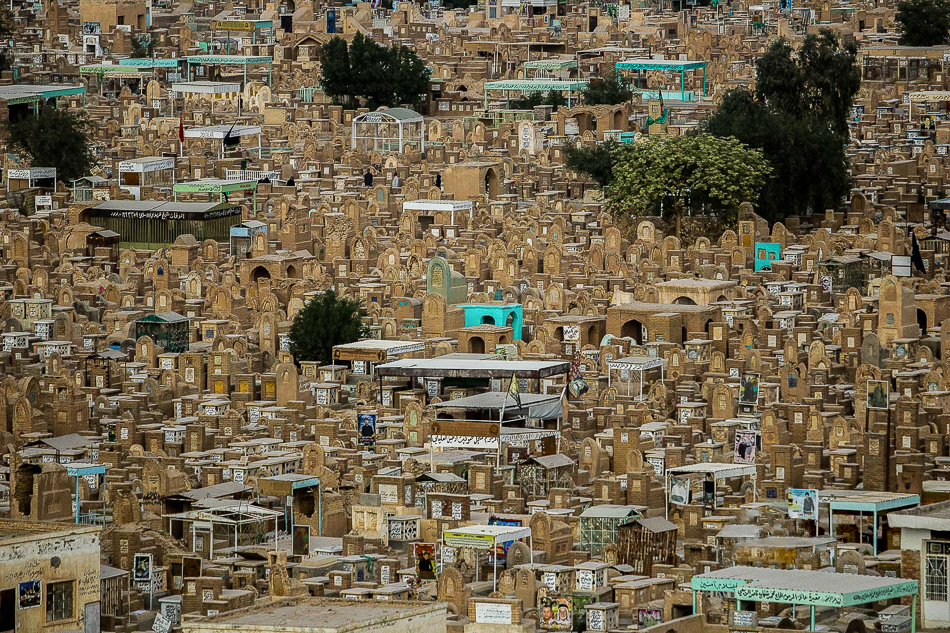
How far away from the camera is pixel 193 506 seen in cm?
4072

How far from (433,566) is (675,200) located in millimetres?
28186

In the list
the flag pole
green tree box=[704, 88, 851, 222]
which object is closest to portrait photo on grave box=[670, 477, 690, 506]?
the flag pole

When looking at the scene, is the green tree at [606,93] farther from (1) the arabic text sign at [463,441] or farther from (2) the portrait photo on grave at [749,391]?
(1) the arabic text sign at [463,441]

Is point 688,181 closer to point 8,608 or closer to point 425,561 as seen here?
point 425,561

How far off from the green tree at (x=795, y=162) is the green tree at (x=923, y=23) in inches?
919

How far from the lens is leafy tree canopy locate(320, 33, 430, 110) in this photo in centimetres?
8625

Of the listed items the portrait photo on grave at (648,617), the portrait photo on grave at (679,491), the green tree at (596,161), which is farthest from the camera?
the green tree at (596,161)

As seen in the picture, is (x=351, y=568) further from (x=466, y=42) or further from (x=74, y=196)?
(x=466, y=42)

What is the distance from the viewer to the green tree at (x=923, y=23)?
92.2 meters

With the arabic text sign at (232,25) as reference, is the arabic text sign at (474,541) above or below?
below

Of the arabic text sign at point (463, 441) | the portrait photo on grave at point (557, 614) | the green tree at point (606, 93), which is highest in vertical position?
the green tree at point (606, 93)

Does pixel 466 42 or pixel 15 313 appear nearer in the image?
pixel 15 313

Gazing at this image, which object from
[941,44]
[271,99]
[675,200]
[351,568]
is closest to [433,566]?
[351,568]

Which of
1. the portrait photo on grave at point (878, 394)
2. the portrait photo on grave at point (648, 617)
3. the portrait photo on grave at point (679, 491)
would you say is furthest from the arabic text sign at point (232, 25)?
the portrait photo on grave at point (648, 617)
